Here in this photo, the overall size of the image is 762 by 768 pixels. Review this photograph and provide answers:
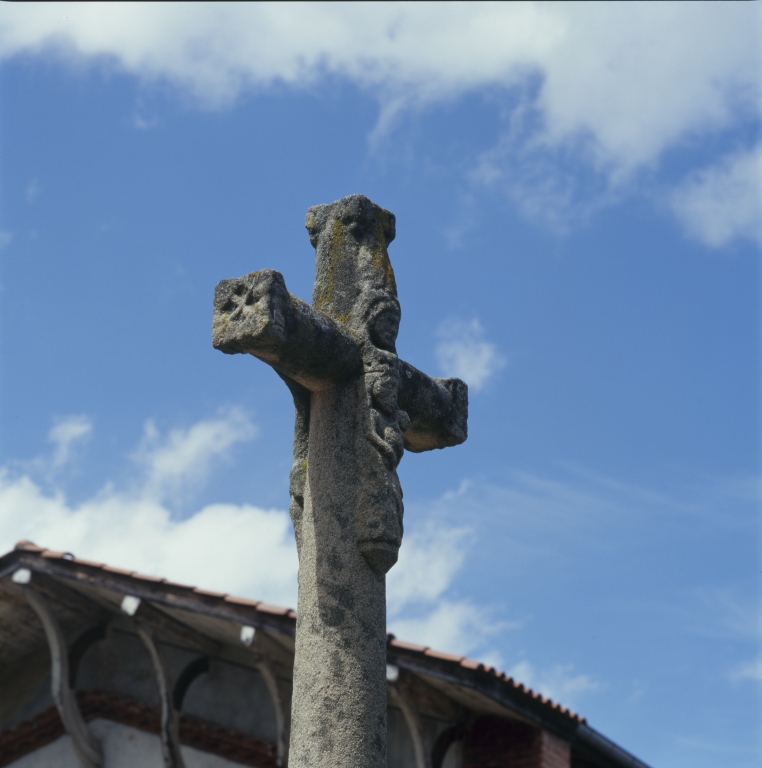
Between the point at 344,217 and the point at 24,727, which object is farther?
the point at 24,727

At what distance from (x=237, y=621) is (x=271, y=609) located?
42 cm

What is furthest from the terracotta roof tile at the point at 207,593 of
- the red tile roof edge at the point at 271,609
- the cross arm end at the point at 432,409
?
the cross arm end at the point at 432,409

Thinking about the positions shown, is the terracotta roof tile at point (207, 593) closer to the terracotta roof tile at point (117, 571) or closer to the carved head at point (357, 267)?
the terracotta roof tile at point (117, 571)

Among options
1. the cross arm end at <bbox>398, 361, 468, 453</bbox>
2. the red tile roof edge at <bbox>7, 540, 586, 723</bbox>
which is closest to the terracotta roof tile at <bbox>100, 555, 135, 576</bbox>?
the red tile roof edge at <bbox>7, 540, 586, 723</bbox>

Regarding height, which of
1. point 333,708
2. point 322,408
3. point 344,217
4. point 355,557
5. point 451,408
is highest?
point 344,217

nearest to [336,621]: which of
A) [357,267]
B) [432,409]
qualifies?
[432,409]

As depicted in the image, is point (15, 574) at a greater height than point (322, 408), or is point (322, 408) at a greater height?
point (15, 574)

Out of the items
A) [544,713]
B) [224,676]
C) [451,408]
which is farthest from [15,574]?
[451,408]

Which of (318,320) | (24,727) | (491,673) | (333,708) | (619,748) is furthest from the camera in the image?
(24,727)

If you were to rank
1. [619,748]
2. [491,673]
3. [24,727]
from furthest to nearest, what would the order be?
[24,727] → [619,748] → [491,673]

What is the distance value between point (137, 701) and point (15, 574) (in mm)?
1607

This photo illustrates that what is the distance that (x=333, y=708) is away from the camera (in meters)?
3.98

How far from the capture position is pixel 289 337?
164 inches

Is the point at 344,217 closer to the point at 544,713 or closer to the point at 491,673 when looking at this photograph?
the point at 491,673
